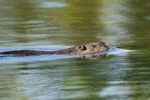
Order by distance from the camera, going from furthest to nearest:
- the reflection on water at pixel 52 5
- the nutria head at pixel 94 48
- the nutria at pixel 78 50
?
the reflection on water at pixel 52 5
the nutria head at pixel 94 48
the nutria at pixel 78 50

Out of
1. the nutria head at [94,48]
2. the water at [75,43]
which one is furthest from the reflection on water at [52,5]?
the nutria head at [94,48]

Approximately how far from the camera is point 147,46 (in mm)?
16875

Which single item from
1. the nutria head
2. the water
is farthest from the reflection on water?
the nutria head

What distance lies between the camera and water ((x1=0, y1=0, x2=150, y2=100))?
1195cm

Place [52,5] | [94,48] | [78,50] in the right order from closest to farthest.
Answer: [78,50]
[94,48]
[52,5]

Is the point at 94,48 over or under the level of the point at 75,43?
under

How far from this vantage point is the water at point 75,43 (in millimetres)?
11945

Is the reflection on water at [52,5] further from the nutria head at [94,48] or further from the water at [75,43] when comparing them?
the nutria head at [94,48]

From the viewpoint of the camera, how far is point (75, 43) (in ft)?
58.7

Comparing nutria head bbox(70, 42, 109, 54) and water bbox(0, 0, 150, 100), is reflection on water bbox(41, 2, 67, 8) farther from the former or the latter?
nutria head bbox(70, 42, 109, 54)

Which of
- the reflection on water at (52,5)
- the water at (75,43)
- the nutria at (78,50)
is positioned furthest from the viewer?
the reflection on water at (52,5)

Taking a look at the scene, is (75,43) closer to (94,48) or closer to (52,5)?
(94,48)

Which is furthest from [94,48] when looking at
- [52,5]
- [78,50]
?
[52,5]

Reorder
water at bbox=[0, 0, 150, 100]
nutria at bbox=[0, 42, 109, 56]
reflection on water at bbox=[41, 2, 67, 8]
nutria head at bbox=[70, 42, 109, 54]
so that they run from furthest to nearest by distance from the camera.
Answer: reflection on water at bbox=[41, 2, 67, 8] → nutria head at bbox=[70, 42, 109, 54] → nutria at bbox=[0, 42, 109, 56] → water at bbox=[0, 0, 150, 100]
